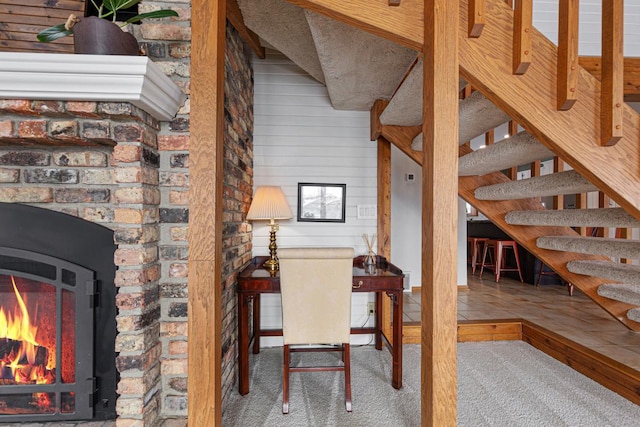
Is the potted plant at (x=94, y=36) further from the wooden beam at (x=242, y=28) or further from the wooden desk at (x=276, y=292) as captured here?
the wooden desk at (x=276, y=292)

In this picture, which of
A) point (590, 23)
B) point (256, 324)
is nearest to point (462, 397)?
point (256, 324)

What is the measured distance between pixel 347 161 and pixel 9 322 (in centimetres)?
244

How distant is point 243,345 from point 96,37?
1.86 metres

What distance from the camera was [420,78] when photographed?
1.77 m

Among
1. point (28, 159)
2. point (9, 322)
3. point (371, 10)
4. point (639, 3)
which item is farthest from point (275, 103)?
point (639, 3)

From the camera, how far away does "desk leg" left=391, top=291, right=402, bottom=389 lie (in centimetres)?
213

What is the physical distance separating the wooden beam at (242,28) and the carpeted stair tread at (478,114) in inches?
60.2

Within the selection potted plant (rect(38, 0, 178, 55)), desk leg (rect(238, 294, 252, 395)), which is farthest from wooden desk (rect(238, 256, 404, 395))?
potted plant (rect(38, 0, 178, 55))

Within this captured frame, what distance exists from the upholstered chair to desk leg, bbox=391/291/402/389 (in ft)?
1.34

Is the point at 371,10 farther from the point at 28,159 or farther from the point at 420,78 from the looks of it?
the point at 28,159

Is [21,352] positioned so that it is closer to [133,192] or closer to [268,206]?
[133,192]

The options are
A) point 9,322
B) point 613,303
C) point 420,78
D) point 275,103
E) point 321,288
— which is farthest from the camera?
point 275,103

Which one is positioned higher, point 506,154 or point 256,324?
point 506,154

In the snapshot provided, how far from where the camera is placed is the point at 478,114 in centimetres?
183
